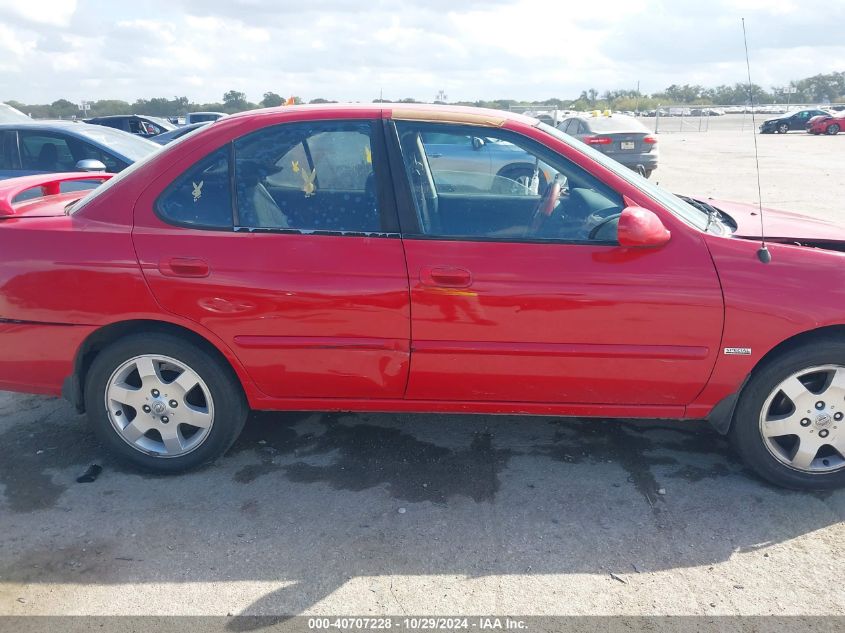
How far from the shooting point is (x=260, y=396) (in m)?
3.51

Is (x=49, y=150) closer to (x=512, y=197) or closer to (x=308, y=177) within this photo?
(x=308, y=177)

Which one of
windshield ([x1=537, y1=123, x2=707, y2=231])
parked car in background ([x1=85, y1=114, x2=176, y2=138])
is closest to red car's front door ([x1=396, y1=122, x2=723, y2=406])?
windshield ([x1=537, y1=123, x2=707, y2=231])

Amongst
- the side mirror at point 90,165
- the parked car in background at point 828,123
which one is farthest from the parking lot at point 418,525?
the parked car in background at point 828,123

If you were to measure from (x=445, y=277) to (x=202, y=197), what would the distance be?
1206 millimetres

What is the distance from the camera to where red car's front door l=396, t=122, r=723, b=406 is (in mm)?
3164

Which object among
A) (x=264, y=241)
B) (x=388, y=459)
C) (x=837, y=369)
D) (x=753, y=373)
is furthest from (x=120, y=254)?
(x=837, y=369)

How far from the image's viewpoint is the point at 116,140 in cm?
821

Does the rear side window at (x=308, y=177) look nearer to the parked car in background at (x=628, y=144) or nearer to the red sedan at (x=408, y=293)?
the red sedan at (x=408, y=293)

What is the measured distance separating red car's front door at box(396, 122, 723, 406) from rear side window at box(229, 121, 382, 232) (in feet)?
0.73

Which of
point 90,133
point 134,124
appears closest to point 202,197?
point 90,133

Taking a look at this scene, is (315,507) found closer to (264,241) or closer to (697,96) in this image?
(264,241)

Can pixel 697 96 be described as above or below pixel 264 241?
above

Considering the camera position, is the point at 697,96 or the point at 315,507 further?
the point at 697,96

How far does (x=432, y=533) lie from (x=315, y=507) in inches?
22.5
